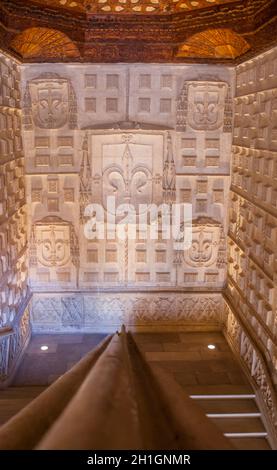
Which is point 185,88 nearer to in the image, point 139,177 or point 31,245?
point 139,177

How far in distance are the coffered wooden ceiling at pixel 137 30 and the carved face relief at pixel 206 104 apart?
52 centimetres

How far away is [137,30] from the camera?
7660 millimetres

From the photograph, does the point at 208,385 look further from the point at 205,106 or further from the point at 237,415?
the point at 205,106

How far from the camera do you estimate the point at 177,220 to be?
9406 mm

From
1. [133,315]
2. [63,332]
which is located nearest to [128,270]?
[133,315]

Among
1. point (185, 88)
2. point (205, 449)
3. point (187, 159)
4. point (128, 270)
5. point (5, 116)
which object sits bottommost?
point (128, 270)

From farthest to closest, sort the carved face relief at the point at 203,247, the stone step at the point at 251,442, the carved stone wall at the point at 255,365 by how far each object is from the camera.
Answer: the carved face relief at the point at 203,247
the carved stone wall at the point at 255,365
the stone step at the point at 251,442

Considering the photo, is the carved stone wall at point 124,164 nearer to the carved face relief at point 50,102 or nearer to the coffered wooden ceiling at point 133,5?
the carved face relief at point 50,102

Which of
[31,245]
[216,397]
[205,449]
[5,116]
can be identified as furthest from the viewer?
[31,245]

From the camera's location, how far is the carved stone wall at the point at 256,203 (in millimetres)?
6715

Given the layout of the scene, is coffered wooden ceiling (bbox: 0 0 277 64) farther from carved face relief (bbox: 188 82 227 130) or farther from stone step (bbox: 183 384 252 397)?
stone step (bbox: 183 384 252 397)

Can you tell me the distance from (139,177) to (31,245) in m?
2.74

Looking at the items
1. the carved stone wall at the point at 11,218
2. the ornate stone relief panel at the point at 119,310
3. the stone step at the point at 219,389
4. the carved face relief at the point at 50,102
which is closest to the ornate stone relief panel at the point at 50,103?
the carved face relief at the point at 50,102

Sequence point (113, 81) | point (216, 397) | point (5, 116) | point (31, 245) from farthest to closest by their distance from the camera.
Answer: point (31, 245), point (113, 81), point (5, 116), point (216, 397)
